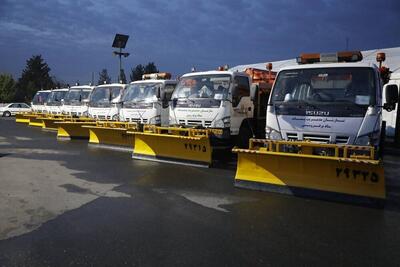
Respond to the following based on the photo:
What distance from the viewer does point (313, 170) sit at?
6.14m

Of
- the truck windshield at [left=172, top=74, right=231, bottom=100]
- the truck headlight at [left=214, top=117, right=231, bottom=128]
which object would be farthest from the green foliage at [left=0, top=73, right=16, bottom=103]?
the truck headlight at [left=214, top=117, right=231, bottom=128]

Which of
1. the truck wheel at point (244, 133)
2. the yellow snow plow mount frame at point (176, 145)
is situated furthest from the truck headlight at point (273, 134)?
the truck wheel at point (244, 133)

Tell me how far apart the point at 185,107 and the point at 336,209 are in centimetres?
503

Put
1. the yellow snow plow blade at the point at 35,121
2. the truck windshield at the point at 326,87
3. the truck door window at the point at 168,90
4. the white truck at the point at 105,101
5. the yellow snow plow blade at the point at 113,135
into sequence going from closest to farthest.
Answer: the truck windshield at the point at 326,87 < the truck door window at the point at 168,90 < the yellow snow plow blade at the point at 113,135 < the white truck at the point at 105,101 < the yellow snow plow blade at the point at 35,121

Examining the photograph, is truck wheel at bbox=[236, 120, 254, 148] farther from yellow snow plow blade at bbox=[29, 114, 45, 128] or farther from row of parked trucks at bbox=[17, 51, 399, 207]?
yellow snow plow blade at bbox=[29, 114, 45, 128]

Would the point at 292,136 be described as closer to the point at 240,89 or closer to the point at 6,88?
the point at 240,89

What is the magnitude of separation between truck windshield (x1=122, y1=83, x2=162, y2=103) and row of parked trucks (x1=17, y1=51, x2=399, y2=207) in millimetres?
2125

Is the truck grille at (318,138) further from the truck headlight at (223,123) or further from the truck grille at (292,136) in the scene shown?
the truck headlight at (223,123)

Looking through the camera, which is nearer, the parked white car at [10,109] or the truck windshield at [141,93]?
the truck windshield at [141,93]

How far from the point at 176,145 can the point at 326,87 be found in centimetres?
406

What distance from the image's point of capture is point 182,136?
886 centimetres

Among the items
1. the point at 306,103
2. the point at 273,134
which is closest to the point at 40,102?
the point at 273,134

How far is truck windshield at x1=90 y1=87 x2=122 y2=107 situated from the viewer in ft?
48.5

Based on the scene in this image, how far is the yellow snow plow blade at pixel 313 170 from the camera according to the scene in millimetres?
5686
